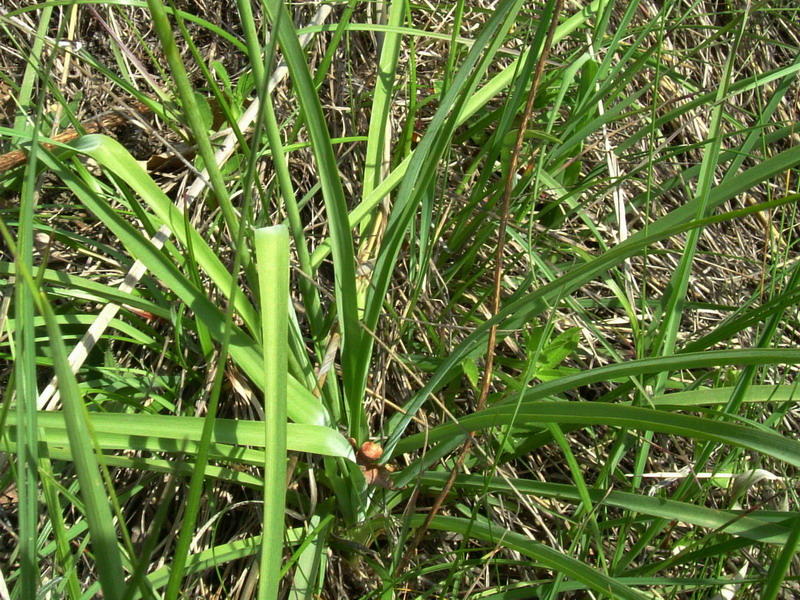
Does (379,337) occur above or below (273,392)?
below

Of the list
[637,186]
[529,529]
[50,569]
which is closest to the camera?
[50,569]

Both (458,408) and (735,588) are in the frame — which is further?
(458,408)

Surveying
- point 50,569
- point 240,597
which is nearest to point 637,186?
point 240,597

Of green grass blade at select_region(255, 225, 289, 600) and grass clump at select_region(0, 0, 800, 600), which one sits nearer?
green grass blade at select_region(255, 225, 289, 600)

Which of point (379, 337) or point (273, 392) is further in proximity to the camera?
point (379, 337)

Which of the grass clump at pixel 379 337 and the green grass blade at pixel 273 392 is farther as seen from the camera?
the grass clump at pixel 379 337

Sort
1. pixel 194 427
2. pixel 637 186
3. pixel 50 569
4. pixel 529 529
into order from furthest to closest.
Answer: pixel 637 186, pixel 529 529, pixel 50 569, pixel 194 427

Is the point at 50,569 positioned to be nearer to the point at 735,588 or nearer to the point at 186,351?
the point at 186,351

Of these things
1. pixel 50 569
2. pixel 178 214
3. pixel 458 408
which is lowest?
pixel 50 569
